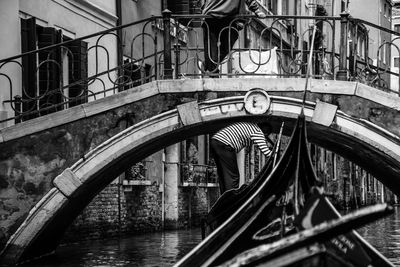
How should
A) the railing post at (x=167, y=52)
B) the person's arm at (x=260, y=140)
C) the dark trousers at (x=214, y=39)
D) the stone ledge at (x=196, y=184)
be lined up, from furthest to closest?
the stone ledge at (x=196, y=184)
the dark trousers at (x=214, y=39)
the railing post at (x=167, y=52)
the person's arm at (x=260, y=140)

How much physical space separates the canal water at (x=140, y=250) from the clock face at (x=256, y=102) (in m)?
1.57

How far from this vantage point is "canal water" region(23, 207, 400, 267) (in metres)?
11.3

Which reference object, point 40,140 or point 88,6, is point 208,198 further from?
point 40,140

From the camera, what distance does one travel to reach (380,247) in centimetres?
1323

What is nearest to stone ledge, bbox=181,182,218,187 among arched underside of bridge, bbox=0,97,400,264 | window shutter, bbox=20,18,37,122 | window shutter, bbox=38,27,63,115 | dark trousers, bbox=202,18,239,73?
window shutter, bbox=38,27,63,115

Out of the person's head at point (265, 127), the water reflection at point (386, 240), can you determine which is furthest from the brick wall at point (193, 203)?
the person's head at point (265, 127)

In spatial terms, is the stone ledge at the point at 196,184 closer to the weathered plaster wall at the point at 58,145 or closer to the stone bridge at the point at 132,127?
the stone bridge at the point at 132,127

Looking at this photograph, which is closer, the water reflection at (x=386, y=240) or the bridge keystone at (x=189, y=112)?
the bridge keystone at (x=189, y=112)

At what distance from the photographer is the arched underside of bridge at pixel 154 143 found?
1086 centimetres

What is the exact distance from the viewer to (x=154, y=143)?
11453mm

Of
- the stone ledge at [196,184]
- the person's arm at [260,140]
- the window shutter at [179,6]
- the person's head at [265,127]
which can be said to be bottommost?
the stone ledge at [196,184]

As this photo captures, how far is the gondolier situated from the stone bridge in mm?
184

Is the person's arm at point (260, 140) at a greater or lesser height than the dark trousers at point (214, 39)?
lesser

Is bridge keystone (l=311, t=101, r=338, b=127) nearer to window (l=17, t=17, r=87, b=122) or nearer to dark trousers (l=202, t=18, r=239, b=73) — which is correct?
dark trousers (l=202, t=18, r=239, b=73)
